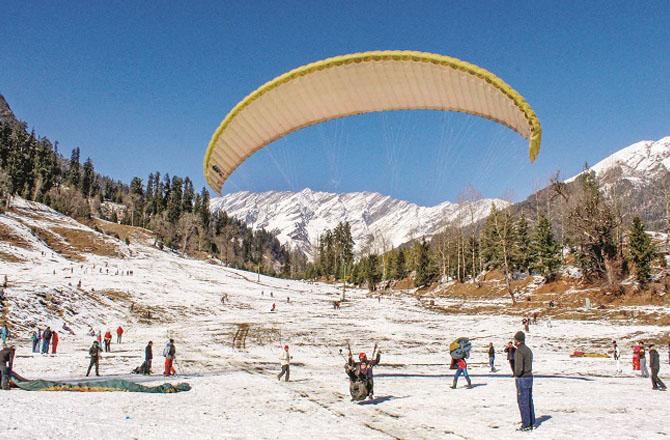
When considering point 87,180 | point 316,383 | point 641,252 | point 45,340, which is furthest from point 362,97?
point 87,180

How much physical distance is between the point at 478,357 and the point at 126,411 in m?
15.7

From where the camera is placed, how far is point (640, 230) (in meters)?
44.8

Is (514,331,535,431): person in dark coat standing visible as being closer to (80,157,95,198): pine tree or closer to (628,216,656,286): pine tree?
(628,216,656,286): pine tree

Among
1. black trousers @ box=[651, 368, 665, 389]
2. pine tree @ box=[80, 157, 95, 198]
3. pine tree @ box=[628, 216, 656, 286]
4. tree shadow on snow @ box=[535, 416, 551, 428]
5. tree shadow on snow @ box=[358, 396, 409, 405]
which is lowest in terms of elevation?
tree shadow on snow @ box=[358, 396, 409, 405]

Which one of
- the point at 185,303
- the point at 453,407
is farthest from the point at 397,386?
the point at 185,303

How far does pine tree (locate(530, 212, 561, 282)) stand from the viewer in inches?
2085

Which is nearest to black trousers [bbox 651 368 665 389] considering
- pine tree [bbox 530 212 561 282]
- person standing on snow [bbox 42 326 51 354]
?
person standing on snow [bbox 42 326 51 354]

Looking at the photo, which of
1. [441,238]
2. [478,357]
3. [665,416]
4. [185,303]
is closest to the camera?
[665,416]

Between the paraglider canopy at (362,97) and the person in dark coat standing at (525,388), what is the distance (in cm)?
770

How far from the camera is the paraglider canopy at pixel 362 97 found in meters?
12.7

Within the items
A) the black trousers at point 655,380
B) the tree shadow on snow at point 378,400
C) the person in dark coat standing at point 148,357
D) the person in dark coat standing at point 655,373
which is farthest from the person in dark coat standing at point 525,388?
the person in dark coat standing at point 148,357

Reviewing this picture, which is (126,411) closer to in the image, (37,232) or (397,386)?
(397,386)

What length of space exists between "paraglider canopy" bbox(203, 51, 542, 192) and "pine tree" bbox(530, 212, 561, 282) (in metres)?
43.4

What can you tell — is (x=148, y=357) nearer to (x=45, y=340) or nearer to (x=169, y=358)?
(x=169, y=358)
